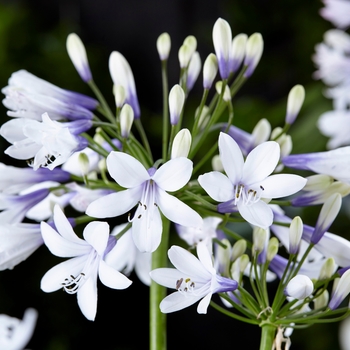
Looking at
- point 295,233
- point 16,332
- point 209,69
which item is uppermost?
point 209,69

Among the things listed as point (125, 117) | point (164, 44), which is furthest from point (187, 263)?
point (164, 44)

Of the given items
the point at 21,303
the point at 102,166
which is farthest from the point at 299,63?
the point at 102,166

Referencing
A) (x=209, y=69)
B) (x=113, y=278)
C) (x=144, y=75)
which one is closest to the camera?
(x=113, y=278)

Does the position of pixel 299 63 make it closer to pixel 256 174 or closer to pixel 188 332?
pixel 188 332

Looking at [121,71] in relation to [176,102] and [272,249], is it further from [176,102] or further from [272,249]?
[272,249]

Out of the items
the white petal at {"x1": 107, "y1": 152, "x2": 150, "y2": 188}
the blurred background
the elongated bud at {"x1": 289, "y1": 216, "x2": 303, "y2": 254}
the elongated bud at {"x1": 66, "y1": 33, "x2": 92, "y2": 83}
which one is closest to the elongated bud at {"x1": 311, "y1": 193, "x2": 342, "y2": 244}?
the elongated bud at {"x1": 289, "y1": 216, "x2": 303, "y2": 254}

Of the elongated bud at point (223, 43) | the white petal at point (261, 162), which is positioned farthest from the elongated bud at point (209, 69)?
the white petal at point (261, 162)

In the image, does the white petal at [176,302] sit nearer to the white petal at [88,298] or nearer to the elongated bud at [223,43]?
the white petal at [88,298]
